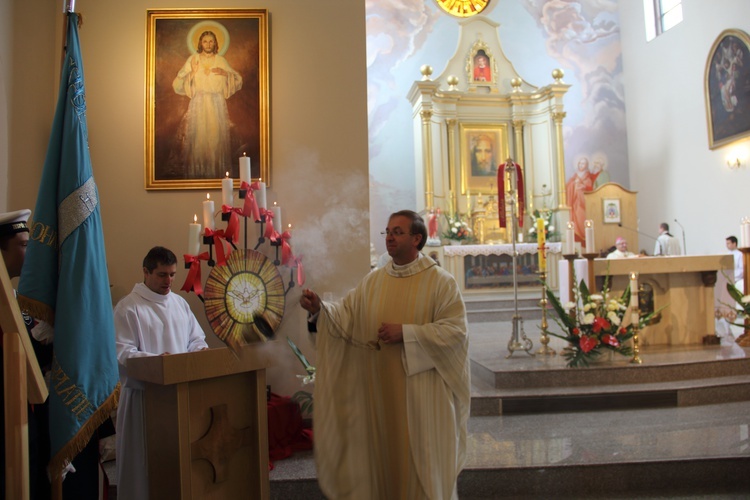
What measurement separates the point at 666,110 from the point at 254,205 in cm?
1186

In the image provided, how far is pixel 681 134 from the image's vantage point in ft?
41.0

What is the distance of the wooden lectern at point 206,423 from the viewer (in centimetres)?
249

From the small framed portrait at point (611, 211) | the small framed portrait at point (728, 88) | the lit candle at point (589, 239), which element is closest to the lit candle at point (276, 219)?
the lit candle at point (589, 239)

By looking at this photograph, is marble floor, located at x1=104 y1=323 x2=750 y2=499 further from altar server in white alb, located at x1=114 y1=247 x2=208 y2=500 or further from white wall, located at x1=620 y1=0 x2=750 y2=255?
white wall, located at x1=620 y1=0 x2=750 y2=255

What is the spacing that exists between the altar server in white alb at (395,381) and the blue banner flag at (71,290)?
38.1 inches

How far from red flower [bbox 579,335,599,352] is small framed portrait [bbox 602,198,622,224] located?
7.54m

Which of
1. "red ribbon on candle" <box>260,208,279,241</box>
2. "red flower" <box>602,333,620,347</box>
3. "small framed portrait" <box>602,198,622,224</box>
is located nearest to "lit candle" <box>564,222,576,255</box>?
"red flower" <box>602,333,620,347</box>

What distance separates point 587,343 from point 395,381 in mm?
3016

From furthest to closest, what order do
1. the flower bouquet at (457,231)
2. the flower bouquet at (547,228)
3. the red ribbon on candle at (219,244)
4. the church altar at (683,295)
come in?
the flower bouquet at (547,228) → the flower bouquet at (457,231) → the church altar at (683,295) → the red ribbon on candle at (219,244)

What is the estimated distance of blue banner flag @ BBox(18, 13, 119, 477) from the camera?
98.7 inches

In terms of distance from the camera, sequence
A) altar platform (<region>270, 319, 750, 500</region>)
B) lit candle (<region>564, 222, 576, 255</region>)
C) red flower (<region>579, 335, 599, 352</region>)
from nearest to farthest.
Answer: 1. altar platform (<region>270, 319, 750, 500</region>)
2. red flower (<region>579, 335, 599, 352</region>)
3. lit candle (<region>564, 222, 576, 255</region>)

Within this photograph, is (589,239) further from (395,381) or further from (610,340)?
(395,381)

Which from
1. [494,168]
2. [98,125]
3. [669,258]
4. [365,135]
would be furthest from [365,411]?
[494,168]

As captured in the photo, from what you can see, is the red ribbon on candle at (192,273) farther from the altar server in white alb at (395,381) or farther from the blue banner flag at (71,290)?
the altar server in white alb at (395,381)
